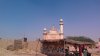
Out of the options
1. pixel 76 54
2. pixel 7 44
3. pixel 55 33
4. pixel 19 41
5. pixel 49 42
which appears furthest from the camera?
pixel 7 44

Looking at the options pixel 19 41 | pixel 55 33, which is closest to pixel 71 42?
pixel 55 33

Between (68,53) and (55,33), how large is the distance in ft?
32.3

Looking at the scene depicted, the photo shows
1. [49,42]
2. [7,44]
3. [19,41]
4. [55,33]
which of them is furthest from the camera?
[7,44]

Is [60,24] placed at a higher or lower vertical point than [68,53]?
higher

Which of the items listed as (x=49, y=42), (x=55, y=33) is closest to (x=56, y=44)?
(x=49, y=42)

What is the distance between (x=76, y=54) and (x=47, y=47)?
3.43 metres

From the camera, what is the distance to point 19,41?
40.1 m

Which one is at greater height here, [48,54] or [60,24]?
[60,24]

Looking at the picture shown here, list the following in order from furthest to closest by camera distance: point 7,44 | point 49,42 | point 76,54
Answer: point 7,44 < point 49,42 < point 76,54

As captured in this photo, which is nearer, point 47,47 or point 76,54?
point 76,54

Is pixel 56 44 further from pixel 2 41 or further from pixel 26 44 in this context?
pixel 2 41

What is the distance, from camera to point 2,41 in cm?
4334

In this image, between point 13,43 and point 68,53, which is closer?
point 68,53

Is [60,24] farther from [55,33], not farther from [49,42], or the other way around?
[49,42]
